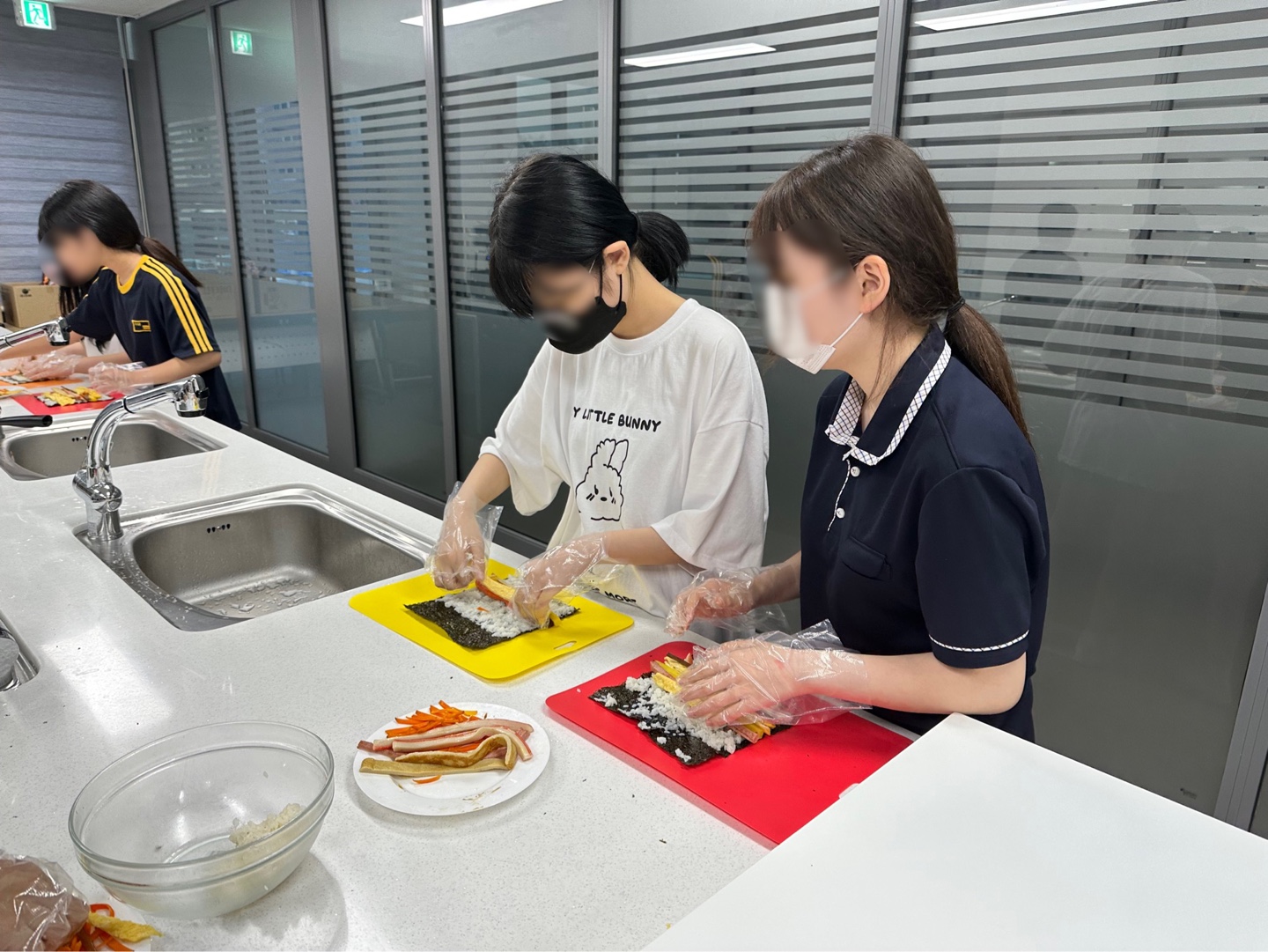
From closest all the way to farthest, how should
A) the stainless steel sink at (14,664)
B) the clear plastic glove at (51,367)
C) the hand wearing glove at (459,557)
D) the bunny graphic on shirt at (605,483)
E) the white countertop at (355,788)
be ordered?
the white countertop at (355,788) → the stainless steel sink at (14,664) → the hand wearing glove at (459,557) → the bunny graphic on shirt at (605,483) → the clear plastic glove at (51,367)

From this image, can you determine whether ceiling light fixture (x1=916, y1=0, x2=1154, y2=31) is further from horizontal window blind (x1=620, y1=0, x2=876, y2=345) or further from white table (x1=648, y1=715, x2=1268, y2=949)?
white table (x1=648, y1=715, x2=1268, y2=949)

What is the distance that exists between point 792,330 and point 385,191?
3214 mm

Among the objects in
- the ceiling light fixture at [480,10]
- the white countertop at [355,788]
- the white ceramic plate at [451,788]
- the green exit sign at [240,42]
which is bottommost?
the white countertop at [355,788]

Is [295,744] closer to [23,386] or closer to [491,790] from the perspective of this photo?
[491,790]

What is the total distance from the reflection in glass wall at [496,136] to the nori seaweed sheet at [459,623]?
78.7 inches

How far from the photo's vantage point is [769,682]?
93 cm

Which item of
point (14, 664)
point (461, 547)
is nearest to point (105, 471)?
point (14, 664)

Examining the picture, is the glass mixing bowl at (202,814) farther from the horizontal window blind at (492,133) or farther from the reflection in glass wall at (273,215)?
the reflection in glass wall at (273,215)

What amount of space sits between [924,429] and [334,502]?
1400 millimetres

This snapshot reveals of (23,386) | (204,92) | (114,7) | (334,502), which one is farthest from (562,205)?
(114,7)

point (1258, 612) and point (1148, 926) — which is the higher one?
point (1148, 926)

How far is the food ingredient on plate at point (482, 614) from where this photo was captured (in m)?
1.21

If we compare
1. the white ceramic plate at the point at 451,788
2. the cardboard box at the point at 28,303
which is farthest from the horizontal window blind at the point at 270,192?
the white ceramic plate at the point at 451,788

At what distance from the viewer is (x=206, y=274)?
5328 millimetres
